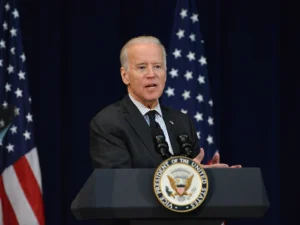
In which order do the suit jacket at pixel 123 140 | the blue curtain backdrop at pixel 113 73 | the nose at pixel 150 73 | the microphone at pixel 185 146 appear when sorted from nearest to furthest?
1. the microphone at pixel 185 146
2. the suit jacket at pixel 123 140
3. the nose at pixel 150 73
4. the blue curtain backdrop at pixel 113 73

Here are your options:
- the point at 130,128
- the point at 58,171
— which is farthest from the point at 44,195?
the point at 130,128

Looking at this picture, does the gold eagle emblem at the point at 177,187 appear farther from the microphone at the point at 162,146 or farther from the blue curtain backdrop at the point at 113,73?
the blue curtain backdrop at the point at 113,73

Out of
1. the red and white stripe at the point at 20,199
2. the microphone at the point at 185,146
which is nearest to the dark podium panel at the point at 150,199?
the microphone at the point at 185,146

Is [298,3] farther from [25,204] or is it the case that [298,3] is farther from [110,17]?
[25,204]

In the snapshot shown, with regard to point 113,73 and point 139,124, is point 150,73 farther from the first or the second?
point 113,73

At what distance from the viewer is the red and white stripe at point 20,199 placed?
4.92 m

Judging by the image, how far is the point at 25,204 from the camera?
493 cm

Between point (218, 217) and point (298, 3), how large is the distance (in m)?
4.16

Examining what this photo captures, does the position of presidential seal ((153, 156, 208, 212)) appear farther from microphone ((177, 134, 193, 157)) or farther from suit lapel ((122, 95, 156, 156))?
suit lapel ((122, 95, 156, 156))

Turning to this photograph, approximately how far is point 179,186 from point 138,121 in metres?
0.61

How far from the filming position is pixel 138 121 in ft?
8.96

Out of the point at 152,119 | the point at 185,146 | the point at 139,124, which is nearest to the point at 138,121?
the point at 139,124

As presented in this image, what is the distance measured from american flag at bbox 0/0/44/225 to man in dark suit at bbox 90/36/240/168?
2.12m

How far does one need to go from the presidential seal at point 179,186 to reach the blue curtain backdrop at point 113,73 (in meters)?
3.30
